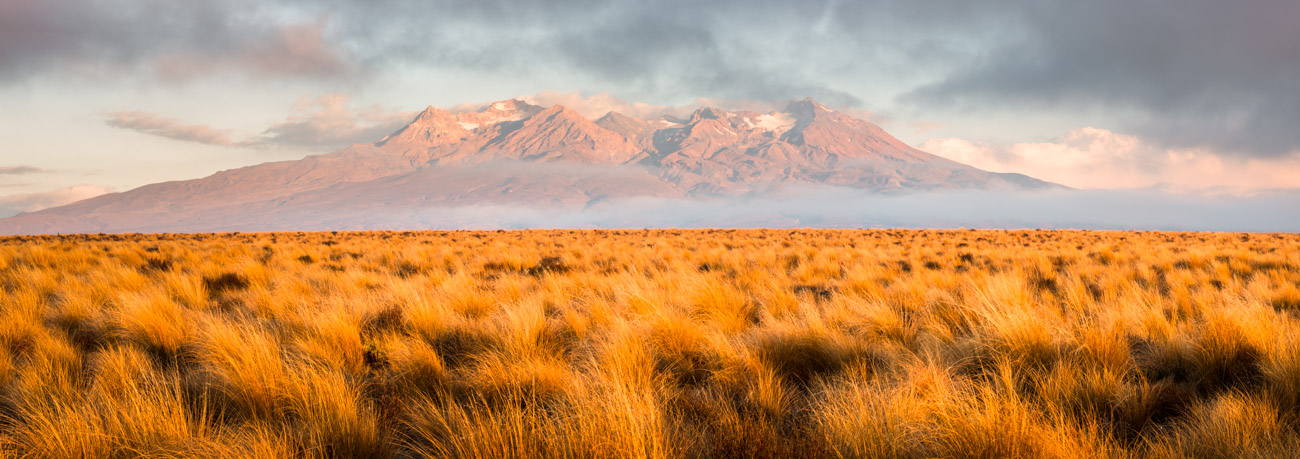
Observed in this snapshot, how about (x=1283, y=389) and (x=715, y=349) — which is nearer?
(x=1283, y=389)

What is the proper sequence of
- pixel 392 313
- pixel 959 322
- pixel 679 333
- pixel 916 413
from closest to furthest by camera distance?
1. pixel 916 413
2. pixel 679 333
3. pixel 959 322
4. pixel 392 313

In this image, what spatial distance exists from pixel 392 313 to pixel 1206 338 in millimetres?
6463

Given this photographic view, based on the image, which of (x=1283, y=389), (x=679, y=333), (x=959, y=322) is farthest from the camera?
(x=959, y=322)

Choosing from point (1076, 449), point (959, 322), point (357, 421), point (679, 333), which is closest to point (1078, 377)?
point (1076, 449)

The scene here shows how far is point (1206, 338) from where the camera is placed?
11.8ft

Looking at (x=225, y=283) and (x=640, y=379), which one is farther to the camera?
(x=225, y=283)

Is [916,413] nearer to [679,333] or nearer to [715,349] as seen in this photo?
[715,349]

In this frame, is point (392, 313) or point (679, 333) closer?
point (679, 333)

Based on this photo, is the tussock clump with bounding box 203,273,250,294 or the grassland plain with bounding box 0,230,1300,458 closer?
the grassland plain with bounding box 0,230,1300,458

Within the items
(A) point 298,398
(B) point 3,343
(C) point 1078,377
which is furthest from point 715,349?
(B) point 3,343

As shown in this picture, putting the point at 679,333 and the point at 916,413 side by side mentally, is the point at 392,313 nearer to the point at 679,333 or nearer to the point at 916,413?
the point at 679,333

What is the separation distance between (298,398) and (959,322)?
202 inches

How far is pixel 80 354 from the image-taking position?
12.9 ft

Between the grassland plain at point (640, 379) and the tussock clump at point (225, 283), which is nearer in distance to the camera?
the grassland plain at point (640, 379)
